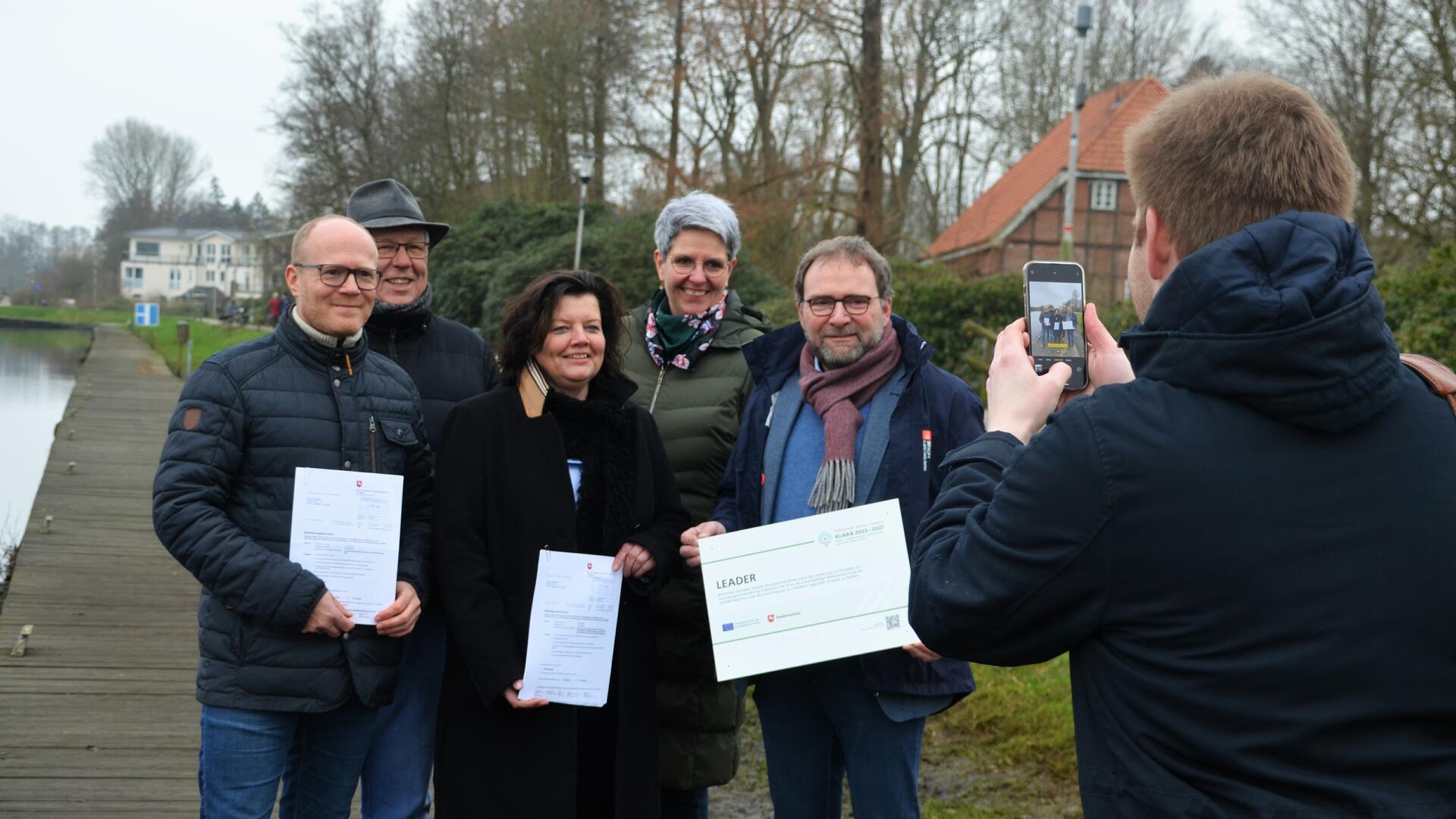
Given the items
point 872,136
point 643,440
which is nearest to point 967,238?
point 872,136

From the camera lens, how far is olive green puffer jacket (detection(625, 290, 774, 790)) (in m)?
3.87

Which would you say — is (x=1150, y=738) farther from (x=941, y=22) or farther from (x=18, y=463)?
(x=941, y=22)

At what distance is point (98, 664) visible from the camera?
21.3ft

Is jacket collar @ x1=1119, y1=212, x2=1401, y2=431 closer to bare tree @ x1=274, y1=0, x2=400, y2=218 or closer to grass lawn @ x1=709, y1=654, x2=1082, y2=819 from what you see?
grass lawn @ x1=709, y1=654, x2=1082, y2=819

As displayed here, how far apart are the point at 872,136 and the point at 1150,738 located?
17384 millimetres

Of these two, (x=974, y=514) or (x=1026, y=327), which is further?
(x=1026, y=327)

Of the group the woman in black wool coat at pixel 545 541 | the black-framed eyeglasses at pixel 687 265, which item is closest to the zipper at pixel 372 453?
the woman in black wool coat at pixel 545 541

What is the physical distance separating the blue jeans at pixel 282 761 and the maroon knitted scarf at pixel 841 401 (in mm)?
1468

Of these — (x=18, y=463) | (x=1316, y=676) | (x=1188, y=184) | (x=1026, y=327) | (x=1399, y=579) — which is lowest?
(x=18, y=463)

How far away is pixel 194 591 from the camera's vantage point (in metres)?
8.18

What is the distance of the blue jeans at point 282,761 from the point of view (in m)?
3.20

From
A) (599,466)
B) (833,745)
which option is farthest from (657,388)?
(833,745)

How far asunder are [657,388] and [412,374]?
805 millimetres

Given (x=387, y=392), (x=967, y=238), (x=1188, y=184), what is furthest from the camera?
(x=967, y=238)
